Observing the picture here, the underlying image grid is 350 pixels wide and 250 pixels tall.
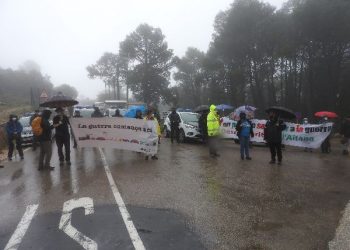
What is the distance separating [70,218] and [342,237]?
428 cm

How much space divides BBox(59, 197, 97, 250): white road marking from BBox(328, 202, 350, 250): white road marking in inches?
128

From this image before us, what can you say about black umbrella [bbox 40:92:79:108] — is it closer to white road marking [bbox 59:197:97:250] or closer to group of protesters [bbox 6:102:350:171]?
group of protesters [bbox 6:102:350:171]

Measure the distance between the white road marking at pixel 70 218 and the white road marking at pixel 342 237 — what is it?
3.24 metres

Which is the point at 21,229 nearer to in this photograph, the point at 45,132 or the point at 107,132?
the point at 45,132

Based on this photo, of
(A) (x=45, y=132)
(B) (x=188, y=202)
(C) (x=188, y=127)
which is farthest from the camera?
(C) (x=188, y=127)

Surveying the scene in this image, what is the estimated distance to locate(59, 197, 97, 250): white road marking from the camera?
566 centimetres

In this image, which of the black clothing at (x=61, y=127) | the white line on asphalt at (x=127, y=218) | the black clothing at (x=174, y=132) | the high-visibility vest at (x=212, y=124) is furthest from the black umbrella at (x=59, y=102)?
the black clothing at (x=174, y=132)

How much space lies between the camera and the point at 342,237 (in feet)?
19.4

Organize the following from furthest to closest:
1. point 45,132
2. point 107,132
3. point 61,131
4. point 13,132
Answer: point 13,132, point 107,132, point 61,131, point 45,132

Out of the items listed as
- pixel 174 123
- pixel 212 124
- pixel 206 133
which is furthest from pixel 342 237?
pixel 174 123

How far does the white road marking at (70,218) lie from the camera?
5656 mm

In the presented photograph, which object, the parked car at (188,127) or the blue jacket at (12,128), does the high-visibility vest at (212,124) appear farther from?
the blue jacket at (12,128)

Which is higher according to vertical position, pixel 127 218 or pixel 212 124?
pixel 212 124

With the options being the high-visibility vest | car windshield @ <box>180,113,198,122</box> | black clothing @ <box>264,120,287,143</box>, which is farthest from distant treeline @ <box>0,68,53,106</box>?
black clothing @ <box>264,120,287,143</box>
